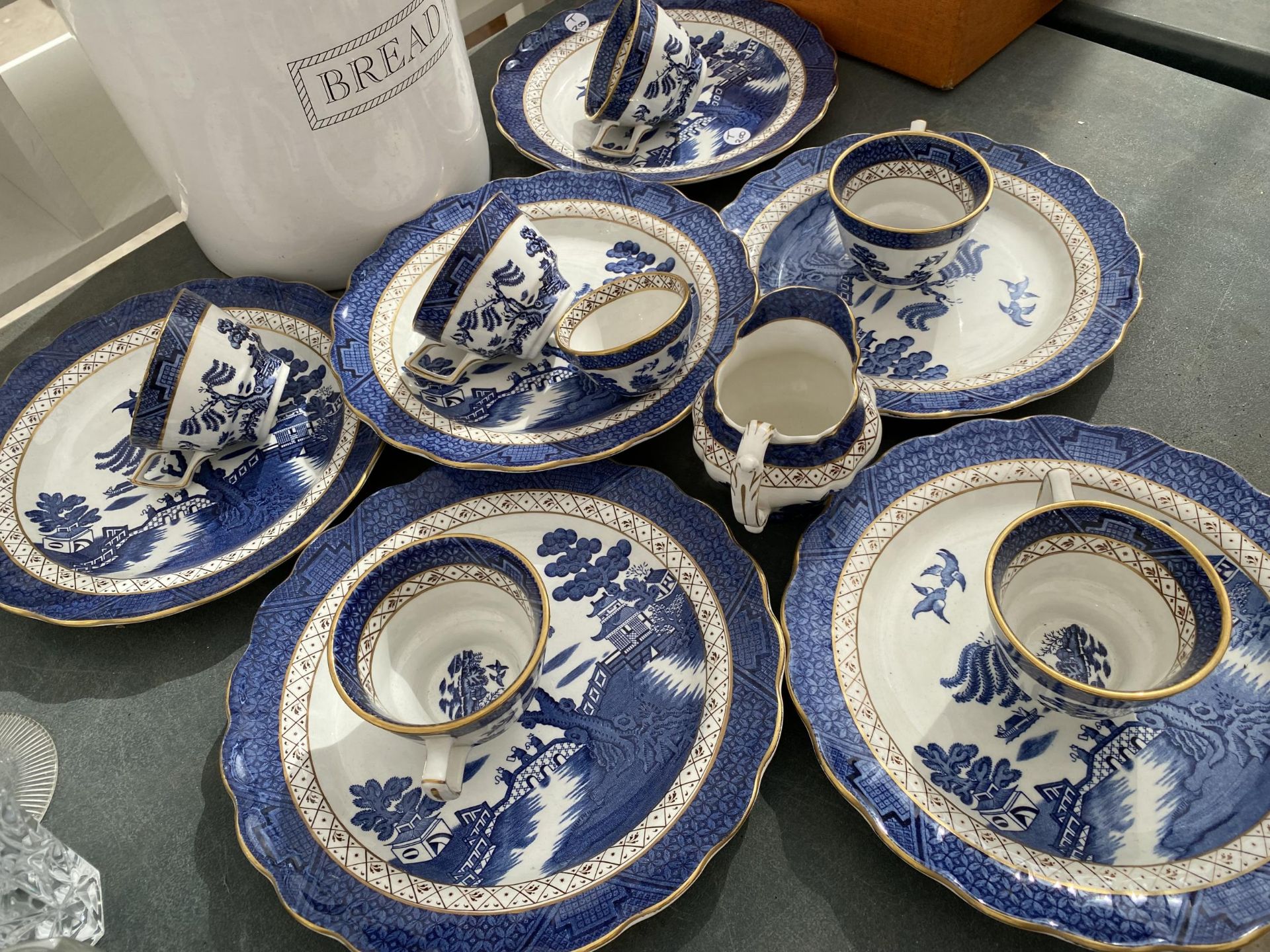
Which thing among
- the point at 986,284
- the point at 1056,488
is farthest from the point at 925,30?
the point at 1056,488

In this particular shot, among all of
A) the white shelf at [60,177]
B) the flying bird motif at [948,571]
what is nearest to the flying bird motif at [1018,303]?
the flying bird motif at [948,571]

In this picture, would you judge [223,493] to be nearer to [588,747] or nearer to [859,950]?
[588,747]

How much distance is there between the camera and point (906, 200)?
88 cm

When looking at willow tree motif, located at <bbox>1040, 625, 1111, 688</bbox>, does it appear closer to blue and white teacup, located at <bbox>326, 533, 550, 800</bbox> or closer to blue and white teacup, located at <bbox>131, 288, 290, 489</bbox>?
blue and white teacup, located at <bbox>326, 533, 550, 800</bbox>

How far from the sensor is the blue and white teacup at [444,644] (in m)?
0.59

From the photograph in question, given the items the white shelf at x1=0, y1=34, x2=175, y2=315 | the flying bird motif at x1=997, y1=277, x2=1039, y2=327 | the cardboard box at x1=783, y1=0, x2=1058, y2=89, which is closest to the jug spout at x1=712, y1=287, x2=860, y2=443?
the flying bird motif at x1=997, y1=277, x2=1039, y2=327

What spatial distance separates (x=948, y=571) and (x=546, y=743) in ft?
1.09

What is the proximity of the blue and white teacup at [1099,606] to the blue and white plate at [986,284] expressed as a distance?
0.55 feet

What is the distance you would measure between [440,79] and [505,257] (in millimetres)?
200

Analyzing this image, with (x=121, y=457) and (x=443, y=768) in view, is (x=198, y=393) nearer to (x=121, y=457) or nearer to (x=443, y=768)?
(x=121, y=457)

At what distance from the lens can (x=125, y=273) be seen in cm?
106

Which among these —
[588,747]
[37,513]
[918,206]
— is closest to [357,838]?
[588,747]

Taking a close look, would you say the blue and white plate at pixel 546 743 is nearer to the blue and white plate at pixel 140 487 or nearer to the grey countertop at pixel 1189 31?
the blue and white plate at pixel 140 487

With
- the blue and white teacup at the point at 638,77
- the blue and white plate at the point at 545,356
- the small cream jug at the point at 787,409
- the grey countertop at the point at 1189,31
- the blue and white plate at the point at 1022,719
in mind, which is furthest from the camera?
the grey countertop at the point at 1189,31
